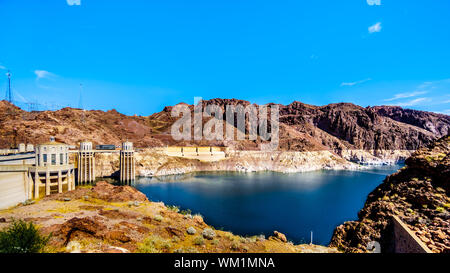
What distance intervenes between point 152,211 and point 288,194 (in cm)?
3480

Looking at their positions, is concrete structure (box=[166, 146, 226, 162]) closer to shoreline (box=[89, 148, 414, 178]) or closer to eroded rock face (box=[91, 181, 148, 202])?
shoreline (box=[89, 148, 414, 178])

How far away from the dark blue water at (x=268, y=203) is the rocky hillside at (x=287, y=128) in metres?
34.8

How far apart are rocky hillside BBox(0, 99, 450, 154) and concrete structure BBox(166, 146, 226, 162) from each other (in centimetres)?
1011

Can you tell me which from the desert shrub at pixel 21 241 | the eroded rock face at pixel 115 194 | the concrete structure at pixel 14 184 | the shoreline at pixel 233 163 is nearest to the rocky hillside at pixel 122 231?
the eroded rock face at pixel 115 194

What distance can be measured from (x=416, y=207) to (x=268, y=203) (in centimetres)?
2780

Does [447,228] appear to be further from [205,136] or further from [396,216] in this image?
[205,136]

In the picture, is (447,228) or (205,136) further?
(205,136)

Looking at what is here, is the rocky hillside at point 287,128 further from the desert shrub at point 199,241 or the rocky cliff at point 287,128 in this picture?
the desert shrub at point 199,241

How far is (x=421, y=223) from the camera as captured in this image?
12.3 m

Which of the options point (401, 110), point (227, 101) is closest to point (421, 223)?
point (227, 101)

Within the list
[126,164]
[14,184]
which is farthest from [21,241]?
[126,164]

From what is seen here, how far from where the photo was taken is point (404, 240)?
38.8 feet

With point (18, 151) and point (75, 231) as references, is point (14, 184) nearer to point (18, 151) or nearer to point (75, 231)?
point (75, 231)

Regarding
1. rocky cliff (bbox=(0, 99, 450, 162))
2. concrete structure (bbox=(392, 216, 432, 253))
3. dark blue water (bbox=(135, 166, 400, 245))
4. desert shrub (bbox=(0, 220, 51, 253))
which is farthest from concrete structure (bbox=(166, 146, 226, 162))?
concrete structure (bbox=(392, 216, 432, 253))
